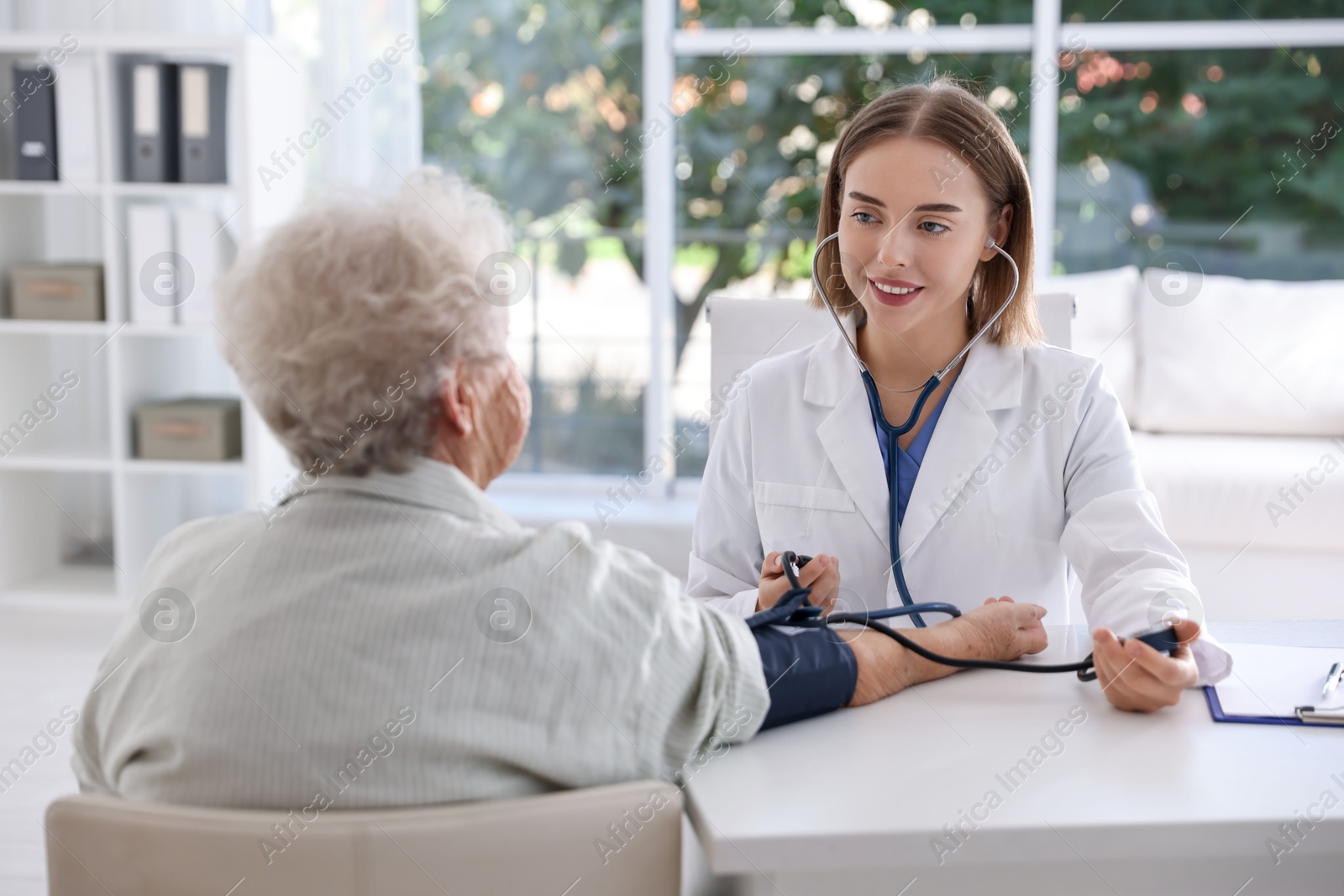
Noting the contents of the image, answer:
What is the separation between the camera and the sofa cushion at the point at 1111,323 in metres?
3.28

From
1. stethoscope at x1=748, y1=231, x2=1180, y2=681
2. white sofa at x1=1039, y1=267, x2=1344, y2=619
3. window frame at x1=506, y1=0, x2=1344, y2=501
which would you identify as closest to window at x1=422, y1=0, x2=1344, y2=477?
window frame at x1=506, y1=0, x2=1344, y2=501

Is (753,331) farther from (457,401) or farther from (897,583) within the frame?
(457,401)

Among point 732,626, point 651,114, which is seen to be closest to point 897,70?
point 651,114

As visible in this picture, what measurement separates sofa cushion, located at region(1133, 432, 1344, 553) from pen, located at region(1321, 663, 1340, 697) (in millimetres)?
1808

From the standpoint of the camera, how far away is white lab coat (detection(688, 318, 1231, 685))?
1.42m

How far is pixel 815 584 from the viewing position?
1.13 m

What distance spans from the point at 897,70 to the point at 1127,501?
2705 millimetres

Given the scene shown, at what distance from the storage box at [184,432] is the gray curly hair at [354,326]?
2.43 meters

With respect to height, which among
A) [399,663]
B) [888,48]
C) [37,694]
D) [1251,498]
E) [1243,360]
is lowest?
[37,694]

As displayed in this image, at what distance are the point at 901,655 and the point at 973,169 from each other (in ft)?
2.29

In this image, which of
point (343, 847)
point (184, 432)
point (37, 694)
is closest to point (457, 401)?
point (343, 847)

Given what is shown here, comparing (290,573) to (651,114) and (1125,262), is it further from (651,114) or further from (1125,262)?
(1125,262)

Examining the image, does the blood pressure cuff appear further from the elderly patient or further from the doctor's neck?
the doctor's neck

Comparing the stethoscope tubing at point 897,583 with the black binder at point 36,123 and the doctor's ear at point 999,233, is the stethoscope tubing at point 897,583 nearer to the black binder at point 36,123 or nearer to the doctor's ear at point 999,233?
the doctor's ear at point 999,233
